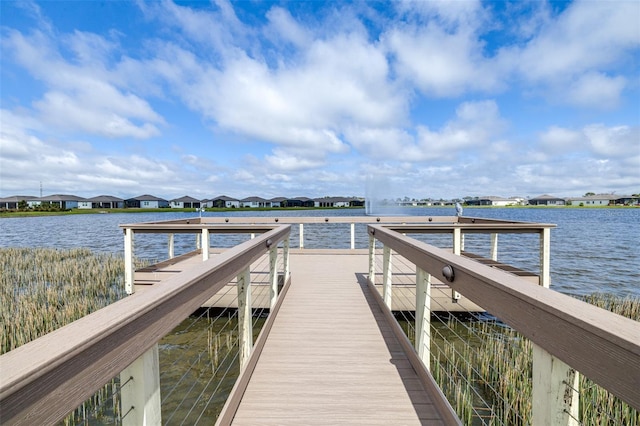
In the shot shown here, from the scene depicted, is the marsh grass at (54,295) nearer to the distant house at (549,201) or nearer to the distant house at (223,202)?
the distant house at (223,202)

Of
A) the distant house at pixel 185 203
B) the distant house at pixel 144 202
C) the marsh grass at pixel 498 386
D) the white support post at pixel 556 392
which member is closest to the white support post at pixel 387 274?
the marsh grass at pixel 498 386

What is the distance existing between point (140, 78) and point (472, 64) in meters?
18.9

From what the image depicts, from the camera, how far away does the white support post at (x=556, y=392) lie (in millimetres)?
1018

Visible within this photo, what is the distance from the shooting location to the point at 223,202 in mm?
81375

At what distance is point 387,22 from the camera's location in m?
14.2

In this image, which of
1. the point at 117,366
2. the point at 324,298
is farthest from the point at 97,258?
the point at 117,366

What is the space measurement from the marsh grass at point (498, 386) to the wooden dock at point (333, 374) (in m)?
0.41

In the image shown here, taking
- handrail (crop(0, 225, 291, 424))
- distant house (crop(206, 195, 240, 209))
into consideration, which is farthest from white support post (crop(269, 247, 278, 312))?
distant house (crop(206, 195, 240, 209))

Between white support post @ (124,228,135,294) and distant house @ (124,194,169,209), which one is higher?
distant house @ (124,194,169,209)

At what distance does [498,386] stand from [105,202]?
91362 mm

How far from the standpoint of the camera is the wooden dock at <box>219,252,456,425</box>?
202cm

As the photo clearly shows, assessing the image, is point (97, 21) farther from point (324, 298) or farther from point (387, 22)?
point (324, 298)

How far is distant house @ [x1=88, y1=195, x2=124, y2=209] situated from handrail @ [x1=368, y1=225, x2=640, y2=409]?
91.7 meters

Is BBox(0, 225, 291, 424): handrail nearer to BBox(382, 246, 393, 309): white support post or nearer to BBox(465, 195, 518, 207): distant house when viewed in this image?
BBox(382, 246, 393, 309): white support post
